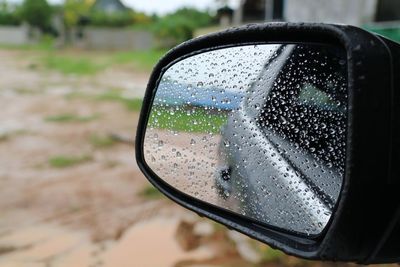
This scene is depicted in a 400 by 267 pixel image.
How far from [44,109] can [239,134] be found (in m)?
9.20

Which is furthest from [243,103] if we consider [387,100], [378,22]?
[378,22]

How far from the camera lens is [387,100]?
0.61 m

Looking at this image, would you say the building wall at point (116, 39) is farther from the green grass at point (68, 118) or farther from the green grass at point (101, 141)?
the green grass at point (101, 141)

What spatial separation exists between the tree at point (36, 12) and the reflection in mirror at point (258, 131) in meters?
34.6

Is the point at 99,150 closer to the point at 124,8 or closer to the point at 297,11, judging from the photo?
the point at 297,11

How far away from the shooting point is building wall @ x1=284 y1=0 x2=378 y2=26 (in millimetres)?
8450

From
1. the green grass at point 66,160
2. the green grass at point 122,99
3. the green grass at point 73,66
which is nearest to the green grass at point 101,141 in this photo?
the green grass at point 66,160

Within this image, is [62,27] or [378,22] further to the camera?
[62,27]

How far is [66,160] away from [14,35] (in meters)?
29.5

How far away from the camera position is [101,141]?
6.90 metres

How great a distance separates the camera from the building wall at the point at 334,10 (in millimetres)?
8450

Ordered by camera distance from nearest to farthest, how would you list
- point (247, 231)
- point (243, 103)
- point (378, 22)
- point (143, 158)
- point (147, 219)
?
1. point (247, 231)
2. point (243, 103)
3. point (143, 158)
4. point (147, 219)
5. point (378, 22)

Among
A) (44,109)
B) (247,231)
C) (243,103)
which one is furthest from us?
(44,109)

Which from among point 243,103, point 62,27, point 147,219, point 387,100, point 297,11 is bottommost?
point 62,27
